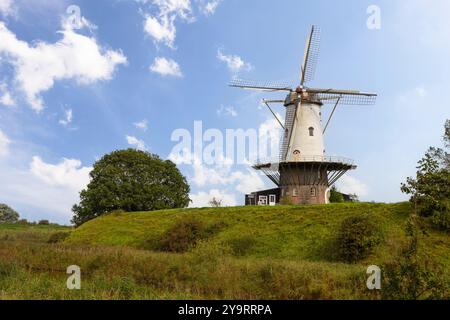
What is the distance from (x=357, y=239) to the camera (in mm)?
24062

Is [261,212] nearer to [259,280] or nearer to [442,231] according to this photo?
[442,231]

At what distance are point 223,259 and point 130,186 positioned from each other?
33777mm

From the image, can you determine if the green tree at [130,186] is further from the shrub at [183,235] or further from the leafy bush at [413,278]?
the leafy bush at [413,278]

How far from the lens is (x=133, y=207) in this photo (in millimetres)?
53625

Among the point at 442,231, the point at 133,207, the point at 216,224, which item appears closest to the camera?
the point at 442,231

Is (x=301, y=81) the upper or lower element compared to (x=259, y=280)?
upper

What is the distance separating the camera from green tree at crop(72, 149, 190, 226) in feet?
172

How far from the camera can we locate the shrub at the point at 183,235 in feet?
98.8

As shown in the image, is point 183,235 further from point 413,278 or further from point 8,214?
point 8,214

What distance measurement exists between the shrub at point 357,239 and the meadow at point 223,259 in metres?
0.47

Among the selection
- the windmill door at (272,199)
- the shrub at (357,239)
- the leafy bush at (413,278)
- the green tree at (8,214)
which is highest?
the green tree at (8,214)

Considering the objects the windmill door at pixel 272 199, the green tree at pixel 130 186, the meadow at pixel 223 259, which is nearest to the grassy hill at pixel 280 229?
the meadow at pixel 223 259
